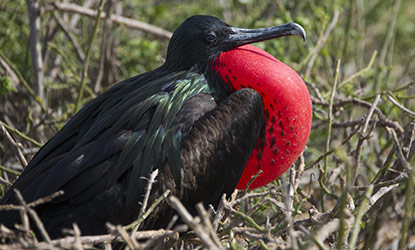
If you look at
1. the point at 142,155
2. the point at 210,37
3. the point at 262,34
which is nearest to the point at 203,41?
the point at 210,37

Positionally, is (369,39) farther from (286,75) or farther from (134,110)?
(134,110)

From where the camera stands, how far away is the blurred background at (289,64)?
3.10m

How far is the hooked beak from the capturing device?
288 cm

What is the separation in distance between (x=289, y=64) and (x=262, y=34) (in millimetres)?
954

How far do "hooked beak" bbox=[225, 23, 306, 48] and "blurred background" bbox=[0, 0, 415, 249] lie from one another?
37 centimetres

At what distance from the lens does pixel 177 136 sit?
2641 millimetres

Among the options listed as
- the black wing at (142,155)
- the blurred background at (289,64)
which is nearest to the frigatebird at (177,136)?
the black wing at (142,155)

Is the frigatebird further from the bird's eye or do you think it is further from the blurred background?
the blurred background

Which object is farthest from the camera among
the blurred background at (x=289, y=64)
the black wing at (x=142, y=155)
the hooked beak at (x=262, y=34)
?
the blurred background at (x=289, y=64)

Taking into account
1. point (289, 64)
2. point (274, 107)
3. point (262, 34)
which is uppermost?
point (262, 34)

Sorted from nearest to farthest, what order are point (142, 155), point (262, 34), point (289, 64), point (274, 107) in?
point (142, 155) → point (274, 107) → point (262, 34) → point (289, 64)

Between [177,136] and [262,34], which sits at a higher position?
[262,34]

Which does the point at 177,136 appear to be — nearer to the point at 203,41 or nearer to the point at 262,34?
the point at 203,41

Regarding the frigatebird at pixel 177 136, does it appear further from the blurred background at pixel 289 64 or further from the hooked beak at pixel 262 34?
the blurred background at pixel 289 64
